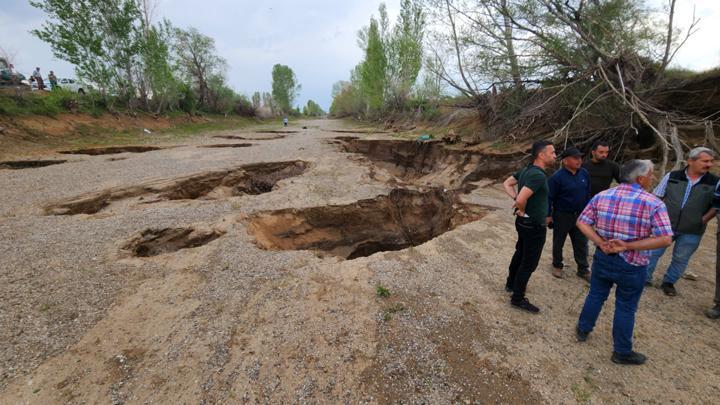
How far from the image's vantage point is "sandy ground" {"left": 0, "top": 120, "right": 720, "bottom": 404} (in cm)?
249

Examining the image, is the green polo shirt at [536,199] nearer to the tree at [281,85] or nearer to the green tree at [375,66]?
the green tree at [375,66]

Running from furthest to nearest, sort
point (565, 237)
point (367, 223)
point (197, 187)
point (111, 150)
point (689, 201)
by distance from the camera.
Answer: point (111, 150), point (197, 187), point (367, 223), point (565, 237), point (689, 201)

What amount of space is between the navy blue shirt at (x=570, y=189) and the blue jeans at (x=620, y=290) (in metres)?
1.37

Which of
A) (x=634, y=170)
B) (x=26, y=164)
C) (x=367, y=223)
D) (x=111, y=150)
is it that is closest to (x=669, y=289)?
(x=634, y=170)

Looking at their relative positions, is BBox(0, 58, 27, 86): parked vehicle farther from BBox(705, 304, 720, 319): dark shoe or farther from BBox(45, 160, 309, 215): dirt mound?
BBox(705, 304, 720, 319): dark shoe

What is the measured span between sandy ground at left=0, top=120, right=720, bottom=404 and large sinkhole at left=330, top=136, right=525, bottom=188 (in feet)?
19.9

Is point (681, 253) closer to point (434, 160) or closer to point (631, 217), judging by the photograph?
point (631, 217)

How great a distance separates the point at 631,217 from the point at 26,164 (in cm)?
1745

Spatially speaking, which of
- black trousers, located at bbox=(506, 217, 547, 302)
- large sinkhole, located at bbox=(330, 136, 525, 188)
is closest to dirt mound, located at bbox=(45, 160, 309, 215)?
large sinkhole, located at bbox=(330, 136, 525, 188)

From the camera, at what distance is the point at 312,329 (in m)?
3.13

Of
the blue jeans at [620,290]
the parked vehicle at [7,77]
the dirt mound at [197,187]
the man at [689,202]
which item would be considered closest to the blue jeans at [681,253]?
the man at [689,202]

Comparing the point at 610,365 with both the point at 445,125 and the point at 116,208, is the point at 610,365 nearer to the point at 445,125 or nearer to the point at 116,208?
the point at 116,208

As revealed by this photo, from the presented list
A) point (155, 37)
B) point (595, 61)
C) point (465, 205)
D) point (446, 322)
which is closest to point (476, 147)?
point (595, 61)

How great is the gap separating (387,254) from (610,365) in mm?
2907
